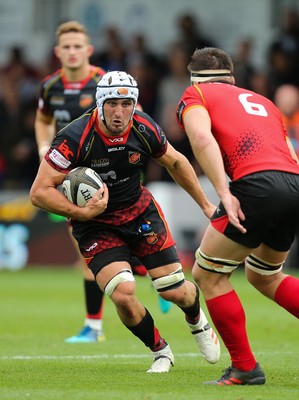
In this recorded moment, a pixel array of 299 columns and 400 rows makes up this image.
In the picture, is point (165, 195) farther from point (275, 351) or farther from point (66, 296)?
point (275, 351)

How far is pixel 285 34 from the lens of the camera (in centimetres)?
1862

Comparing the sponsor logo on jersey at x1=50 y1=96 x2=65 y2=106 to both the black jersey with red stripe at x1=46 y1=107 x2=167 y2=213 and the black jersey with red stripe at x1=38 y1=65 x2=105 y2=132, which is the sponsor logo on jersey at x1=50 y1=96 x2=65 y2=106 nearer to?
the black jersey with red stripe at x1=38 y1=65 x2=105 y2=132

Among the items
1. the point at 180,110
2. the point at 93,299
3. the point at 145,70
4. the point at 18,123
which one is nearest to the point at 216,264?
the point at 180,110

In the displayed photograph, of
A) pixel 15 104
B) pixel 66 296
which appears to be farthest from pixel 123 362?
pixel 15 104

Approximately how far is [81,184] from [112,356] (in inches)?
74.7

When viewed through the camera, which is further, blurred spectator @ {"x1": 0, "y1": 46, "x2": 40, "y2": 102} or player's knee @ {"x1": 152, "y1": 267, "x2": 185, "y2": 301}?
blurred spectator @ {"x1": 0, "y1": 46, "x2": 40, "y2": 102}

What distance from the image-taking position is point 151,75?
Answer: 63.7 feet

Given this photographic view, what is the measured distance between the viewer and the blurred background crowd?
18250 millimetres

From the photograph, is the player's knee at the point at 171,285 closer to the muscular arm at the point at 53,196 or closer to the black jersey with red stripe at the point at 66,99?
the muscular arm at the point at 53,196

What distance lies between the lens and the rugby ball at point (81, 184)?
25.2ft

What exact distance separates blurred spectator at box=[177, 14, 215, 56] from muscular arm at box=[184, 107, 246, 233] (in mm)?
11810

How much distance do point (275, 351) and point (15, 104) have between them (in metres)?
12.2

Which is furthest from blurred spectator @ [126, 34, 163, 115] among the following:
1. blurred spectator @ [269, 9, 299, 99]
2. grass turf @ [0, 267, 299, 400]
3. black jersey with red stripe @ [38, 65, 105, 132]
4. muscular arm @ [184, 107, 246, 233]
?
muscular arm @ [184, 107, 246, 233]

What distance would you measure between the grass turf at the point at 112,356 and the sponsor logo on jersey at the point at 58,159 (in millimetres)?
1458
